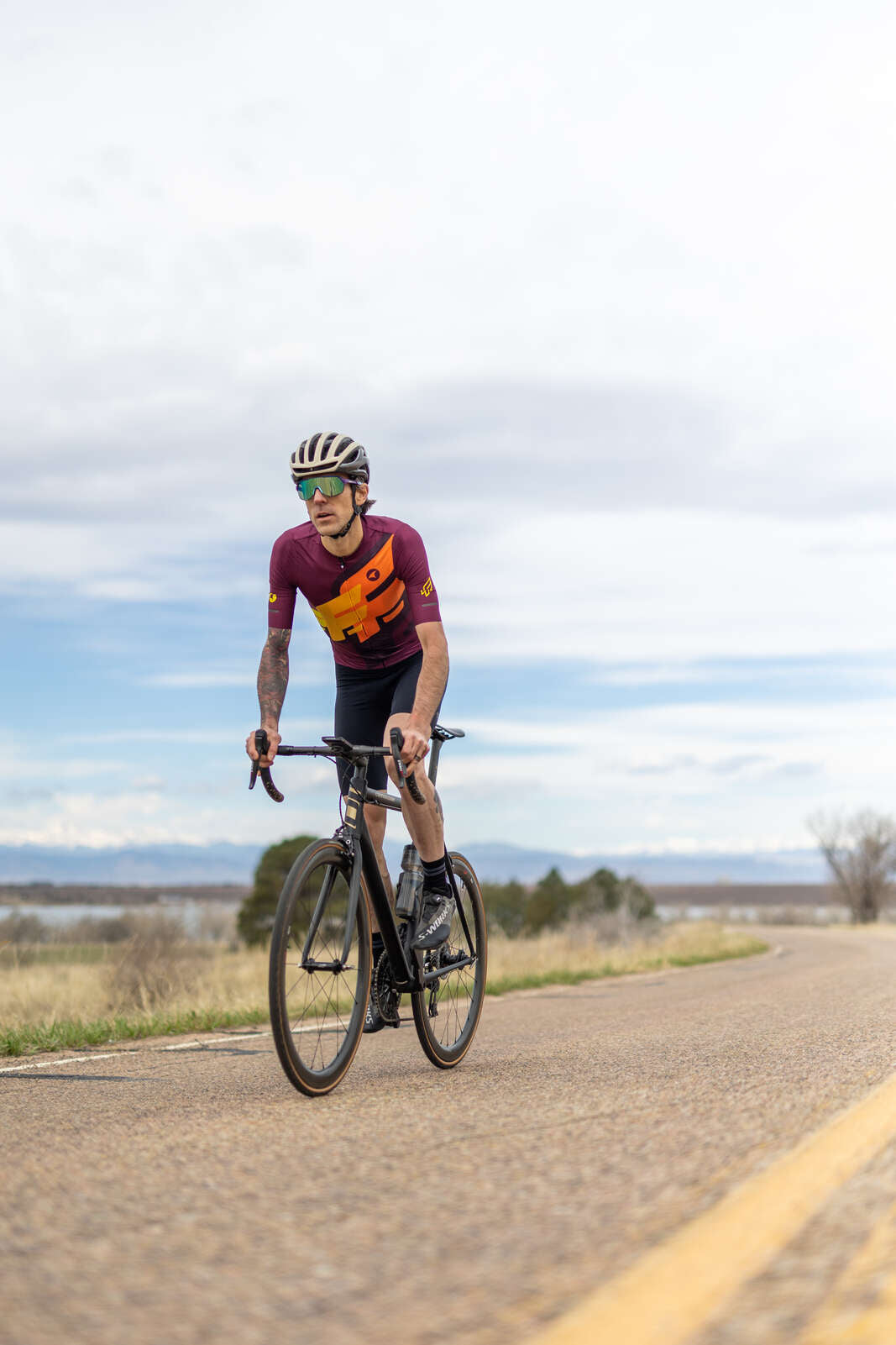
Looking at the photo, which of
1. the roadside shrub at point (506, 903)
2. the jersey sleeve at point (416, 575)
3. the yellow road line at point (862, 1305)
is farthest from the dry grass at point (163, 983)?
the roadside shrub at point (506, 903)

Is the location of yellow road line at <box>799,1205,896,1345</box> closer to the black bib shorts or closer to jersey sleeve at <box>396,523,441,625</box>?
jersey sleeve at <box>396,523,441,625</box>

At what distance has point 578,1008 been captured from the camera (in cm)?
980

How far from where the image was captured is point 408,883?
5816mm

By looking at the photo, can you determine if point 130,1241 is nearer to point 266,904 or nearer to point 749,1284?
point 749,1284

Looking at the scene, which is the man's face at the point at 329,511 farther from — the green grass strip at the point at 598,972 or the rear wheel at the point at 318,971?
the green grass strip at the point at 598,972

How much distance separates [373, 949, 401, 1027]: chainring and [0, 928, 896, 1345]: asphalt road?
26 cm

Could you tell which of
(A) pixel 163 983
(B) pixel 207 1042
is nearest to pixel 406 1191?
(B) pixel 207 1042

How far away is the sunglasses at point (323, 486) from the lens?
570 cm

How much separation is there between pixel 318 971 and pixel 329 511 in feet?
6.41

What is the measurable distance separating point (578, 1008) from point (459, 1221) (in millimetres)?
7140

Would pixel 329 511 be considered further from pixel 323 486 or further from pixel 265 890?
pixel 265 890

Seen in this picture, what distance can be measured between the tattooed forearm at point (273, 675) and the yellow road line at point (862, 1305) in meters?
3.64

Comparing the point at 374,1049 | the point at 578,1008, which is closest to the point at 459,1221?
the point at 374,1049

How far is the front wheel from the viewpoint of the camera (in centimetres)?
579
